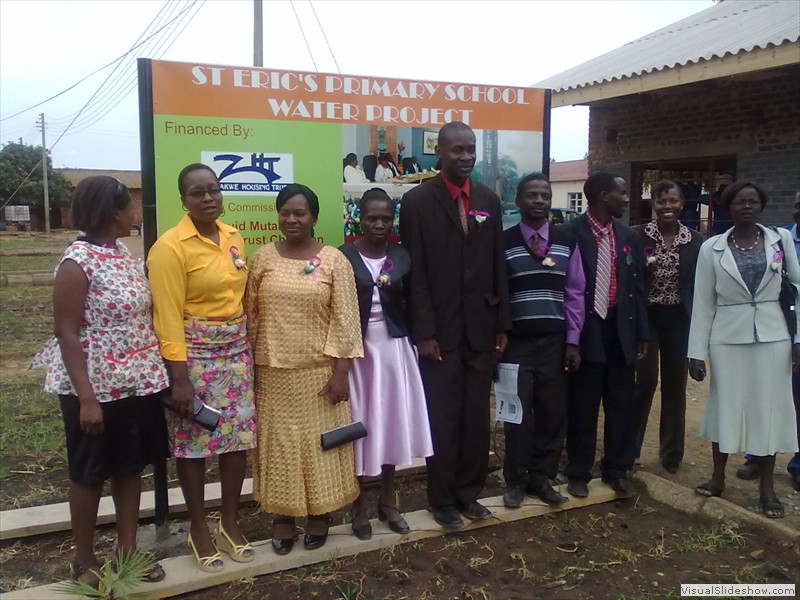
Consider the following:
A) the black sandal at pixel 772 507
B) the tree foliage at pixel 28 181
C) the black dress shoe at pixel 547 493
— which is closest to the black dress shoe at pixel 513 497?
the black dress shoe at pixel 547 493

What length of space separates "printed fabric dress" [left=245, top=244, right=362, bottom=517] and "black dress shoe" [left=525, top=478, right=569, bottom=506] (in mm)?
1334

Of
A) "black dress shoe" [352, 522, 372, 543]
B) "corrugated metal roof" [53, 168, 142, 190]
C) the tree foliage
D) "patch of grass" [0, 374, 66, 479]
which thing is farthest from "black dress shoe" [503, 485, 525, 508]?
"corrugated metal roof" [53, 168, 142, 190]

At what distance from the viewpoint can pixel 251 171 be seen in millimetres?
3660

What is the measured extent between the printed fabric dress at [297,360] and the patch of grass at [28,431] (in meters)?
2.28

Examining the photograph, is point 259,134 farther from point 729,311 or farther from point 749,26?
point 749,26

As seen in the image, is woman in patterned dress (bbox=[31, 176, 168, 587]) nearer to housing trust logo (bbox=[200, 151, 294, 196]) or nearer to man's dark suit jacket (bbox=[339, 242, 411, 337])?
housing trust logo (bbox=[200, 151, 294, 196])

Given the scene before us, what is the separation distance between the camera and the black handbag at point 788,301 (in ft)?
12.7

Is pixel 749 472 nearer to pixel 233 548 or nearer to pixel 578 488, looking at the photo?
pixel 578 488

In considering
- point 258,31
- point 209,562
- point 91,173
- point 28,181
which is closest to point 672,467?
point 209,562

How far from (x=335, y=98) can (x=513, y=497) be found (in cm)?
246

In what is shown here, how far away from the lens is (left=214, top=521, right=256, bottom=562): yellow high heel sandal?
3221 mm

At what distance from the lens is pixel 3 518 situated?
12.2 feet

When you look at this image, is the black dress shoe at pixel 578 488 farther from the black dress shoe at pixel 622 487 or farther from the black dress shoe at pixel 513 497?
the black dress shoe at pixel 513 497

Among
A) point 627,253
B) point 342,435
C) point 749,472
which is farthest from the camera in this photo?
point 749,472
